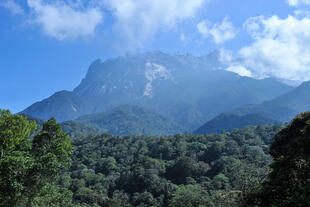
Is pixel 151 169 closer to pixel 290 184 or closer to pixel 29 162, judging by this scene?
pixel 29 162

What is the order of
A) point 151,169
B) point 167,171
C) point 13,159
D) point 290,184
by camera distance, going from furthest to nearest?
point 167,171
point 151,169
point 13,159
point 290,184

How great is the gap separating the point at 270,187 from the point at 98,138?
9444 cm

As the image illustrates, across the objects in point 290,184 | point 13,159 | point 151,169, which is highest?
point 13,159

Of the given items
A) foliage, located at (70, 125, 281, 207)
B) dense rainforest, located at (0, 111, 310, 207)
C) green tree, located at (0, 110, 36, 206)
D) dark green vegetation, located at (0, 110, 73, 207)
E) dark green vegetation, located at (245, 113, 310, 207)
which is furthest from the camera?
foliage, located at (70, 125, 281, 207)

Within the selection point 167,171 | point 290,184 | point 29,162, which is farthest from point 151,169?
point 290,184

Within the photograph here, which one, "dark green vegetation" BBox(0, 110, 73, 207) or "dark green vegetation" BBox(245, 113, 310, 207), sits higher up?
"dark green vegetation" BBox(0, 110, 73, 207)

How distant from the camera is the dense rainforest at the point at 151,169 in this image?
12.9 metres

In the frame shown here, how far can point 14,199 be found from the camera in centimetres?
1370

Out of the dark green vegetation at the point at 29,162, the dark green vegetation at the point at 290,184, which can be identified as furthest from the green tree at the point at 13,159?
the dark green vegetation at the point at 290,184

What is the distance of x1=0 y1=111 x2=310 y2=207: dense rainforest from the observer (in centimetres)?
1295

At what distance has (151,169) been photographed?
201ft

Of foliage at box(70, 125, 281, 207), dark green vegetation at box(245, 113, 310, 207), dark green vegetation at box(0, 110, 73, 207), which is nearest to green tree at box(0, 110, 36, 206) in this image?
dark green vegetation at box(0, 110, 73, 207)

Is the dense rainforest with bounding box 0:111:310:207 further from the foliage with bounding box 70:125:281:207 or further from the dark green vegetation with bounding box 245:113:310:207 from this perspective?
the foliage with bounding box 70:125:281:207

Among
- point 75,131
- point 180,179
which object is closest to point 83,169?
point 180,179
